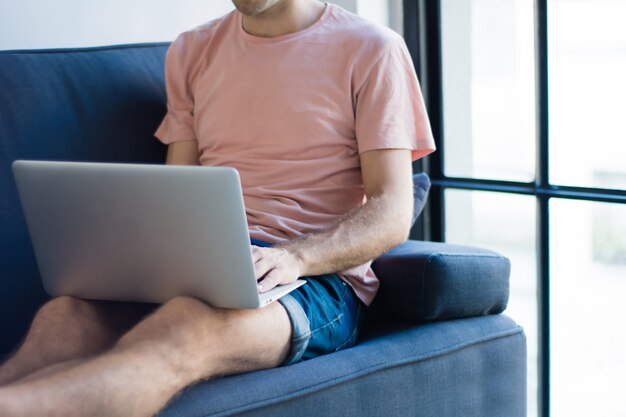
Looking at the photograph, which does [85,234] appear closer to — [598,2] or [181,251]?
[181,251]

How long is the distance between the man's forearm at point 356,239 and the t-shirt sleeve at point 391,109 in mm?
120

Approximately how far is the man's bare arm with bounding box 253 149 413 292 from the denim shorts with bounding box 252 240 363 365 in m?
0.04

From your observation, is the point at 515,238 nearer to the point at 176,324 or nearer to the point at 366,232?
the point at 366,232

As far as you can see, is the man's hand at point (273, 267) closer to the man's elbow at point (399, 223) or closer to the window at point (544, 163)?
the man's elbow at point (399, 223)

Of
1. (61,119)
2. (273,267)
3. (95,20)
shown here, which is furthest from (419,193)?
(95,20)

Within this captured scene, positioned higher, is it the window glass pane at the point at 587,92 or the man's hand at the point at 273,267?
the window glass pane at the point at 587,92

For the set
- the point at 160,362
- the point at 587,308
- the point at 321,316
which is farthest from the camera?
the point at 587,308

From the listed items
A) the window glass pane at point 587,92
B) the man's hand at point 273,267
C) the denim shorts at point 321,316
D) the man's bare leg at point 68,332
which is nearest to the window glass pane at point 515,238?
the window glass pane at point 587,92

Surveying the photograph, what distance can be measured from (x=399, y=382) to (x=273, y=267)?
1.06ft

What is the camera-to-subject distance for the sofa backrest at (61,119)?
180 cm

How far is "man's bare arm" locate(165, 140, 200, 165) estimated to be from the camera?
2.02 metres

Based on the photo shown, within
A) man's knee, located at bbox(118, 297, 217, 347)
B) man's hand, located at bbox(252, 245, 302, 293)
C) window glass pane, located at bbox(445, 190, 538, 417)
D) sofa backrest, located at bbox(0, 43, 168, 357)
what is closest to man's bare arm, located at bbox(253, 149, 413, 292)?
man's hand, located at bbox(252, 245, 302, 293)

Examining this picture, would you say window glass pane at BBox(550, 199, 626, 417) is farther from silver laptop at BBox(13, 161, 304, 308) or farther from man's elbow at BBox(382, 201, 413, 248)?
silver laptop at BBox(13, 161, 304, 308)

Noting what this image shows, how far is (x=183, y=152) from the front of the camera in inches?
79.7
